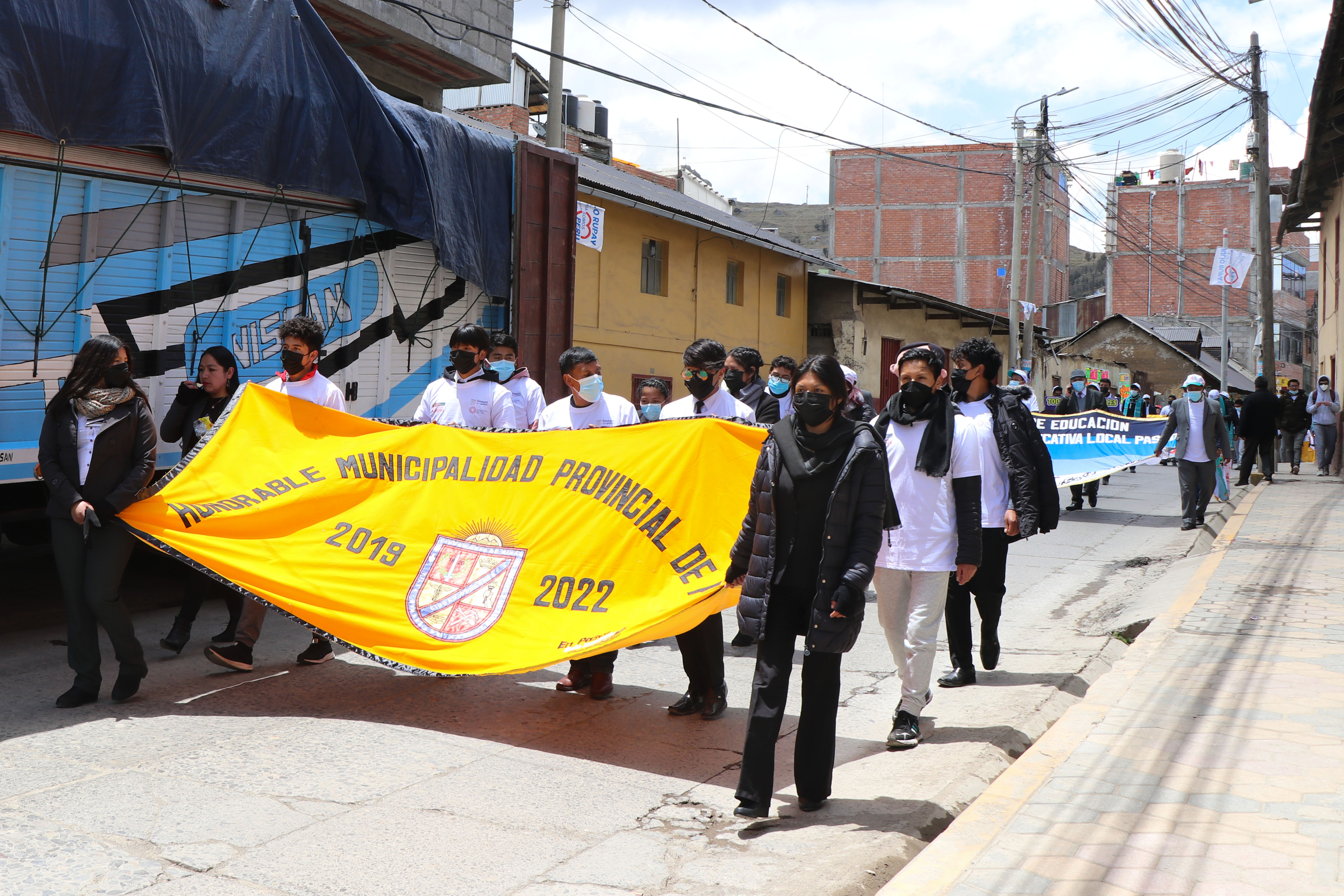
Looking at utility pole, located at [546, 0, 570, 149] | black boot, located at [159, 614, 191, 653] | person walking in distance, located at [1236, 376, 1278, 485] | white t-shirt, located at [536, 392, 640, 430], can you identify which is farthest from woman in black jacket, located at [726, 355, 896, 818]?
person walking in distance, located at [1236, 376, 1278, 485]

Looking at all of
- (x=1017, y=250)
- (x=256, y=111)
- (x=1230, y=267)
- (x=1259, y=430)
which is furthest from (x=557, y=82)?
(x=1230, y=267)

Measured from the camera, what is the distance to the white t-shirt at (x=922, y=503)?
5.42 m

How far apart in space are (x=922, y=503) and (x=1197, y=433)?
9.46 meters

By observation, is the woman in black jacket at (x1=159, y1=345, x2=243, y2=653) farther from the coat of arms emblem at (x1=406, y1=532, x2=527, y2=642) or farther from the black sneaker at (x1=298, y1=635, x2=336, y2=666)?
the coat of arms emblem at (x1=406, y1=532, x2=527, y2=642)

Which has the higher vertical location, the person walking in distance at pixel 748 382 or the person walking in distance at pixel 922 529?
the person walking in distance at pixel 748 382

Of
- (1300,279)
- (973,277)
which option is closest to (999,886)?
(973,277)

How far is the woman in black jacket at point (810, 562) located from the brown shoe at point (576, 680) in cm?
190

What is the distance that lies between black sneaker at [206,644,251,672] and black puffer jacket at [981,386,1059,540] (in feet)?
14.4

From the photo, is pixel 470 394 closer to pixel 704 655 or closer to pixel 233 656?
pixel 233 656

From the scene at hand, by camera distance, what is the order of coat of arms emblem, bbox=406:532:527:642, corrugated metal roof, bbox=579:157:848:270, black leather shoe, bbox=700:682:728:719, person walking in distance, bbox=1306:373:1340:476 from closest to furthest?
1. coat of arms emblem, bbox=406:532:527:642
2. black leather shoe, bbox=700:682:728:719
3. corrugated metal roof, bbox=579:157:848:270
4. person walking in distance, bbox=1306:373:1340:476

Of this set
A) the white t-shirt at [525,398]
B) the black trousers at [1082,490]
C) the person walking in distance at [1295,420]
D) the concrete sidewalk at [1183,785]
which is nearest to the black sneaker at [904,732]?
the concrete sidewalk at [1183,785]

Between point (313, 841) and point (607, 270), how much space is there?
16.5 meters

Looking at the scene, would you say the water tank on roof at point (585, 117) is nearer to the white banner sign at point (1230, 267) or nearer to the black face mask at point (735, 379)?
the white banner sign at point (1230, 267)

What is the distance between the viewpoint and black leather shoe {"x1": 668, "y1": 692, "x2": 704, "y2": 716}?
5840 millimetres
